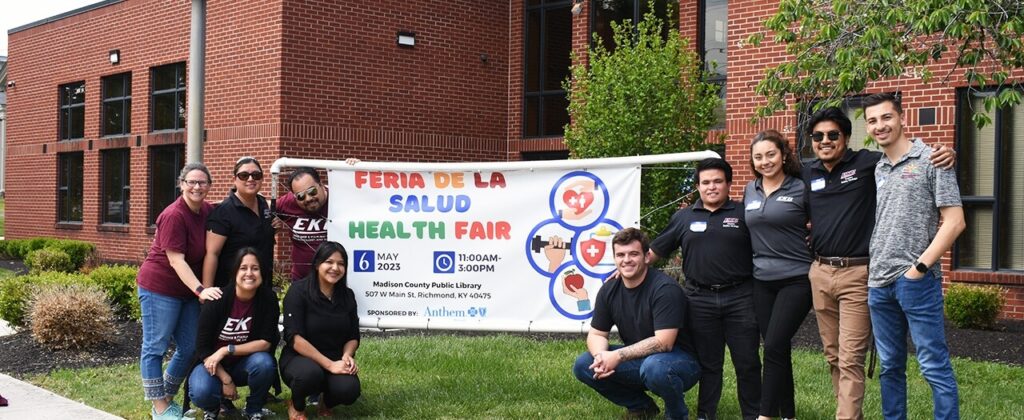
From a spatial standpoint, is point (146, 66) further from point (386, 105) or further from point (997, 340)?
point (997, 340)

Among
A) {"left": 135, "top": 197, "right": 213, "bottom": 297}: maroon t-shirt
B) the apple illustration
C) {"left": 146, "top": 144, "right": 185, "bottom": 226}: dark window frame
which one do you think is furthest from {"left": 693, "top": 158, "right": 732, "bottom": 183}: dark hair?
{"left": 146, "top": 144, "right": 185, "bottom": 226}: dark window frame

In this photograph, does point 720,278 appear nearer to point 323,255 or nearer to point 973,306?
point 323,255

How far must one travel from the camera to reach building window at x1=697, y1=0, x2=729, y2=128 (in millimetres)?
14773

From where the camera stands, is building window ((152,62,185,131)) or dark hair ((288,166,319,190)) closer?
dark hair ((288,166,319,190))

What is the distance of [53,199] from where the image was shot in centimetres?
2159

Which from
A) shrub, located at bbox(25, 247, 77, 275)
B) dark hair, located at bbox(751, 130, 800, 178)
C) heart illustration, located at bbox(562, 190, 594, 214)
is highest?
dark hair, located at bbox(751, 130, 800, 178)

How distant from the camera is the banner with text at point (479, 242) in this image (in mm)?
6863

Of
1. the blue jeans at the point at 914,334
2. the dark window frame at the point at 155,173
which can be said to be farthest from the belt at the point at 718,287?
the dark window frame at the point at 155,173

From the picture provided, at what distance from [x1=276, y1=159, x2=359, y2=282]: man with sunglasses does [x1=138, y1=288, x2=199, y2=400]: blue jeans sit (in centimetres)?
78

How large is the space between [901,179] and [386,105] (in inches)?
461

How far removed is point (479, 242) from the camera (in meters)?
7.09

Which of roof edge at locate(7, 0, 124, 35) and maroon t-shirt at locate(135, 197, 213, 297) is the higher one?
roof edge at locate(7, 0, 124, 35)

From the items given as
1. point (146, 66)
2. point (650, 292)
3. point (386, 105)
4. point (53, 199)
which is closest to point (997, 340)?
point (650, 292)

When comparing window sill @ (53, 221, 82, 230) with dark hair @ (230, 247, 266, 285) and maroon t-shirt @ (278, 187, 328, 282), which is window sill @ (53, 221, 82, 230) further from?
dark hair @ (230, 247, 266, 285)
